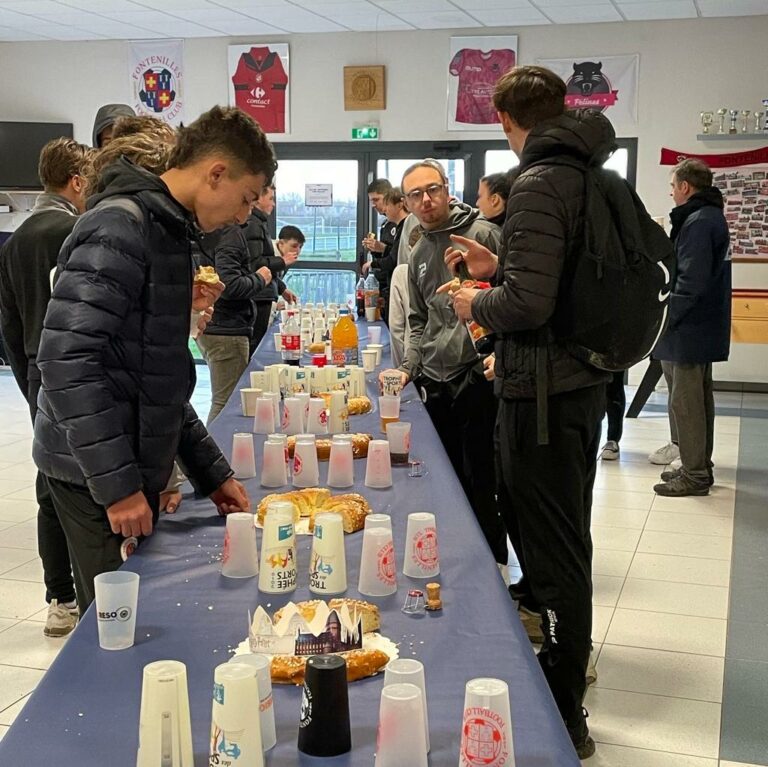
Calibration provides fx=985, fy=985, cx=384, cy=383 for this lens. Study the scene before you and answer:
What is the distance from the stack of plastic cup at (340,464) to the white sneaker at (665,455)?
14.1ft

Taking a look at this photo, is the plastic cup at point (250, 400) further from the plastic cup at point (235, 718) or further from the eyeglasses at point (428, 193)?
the plastic cup at point (235, 718)

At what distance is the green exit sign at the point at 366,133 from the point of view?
1016 centimetres

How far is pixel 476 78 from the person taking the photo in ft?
32.3

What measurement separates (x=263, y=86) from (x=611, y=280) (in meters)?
8.62

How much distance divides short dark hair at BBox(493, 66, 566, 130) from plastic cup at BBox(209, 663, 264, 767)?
183cm

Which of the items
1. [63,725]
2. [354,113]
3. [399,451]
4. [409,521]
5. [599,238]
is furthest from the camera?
[354,113]

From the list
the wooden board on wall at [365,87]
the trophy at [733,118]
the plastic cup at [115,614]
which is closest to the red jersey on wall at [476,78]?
the wooden board on wall at [365,87]

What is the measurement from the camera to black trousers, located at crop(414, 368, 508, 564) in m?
4.03

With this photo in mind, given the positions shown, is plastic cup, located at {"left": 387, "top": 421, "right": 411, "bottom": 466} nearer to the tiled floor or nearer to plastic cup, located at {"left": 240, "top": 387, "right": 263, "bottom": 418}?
plastic cup, located at {"left": 240, "top": 387, "right": 263, "bottom": 418}

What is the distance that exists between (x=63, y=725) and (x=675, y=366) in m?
4.82

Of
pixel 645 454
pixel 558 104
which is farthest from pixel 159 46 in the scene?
pixel 558 104

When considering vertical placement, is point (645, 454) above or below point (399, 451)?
below

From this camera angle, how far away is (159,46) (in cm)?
1060

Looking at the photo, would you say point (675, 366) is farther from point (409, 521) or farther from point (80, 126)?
point (80, 126)
